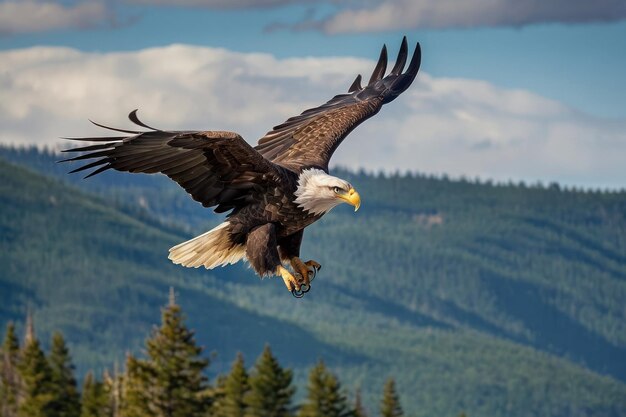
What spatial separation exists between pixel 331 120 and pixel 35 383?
171ft

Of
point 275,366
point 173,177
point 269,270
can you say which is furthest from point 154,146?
point 275,366

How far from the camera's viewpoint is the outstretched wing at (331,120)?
21.8m

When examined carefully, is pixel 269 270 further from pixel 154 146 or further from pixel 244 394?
pixel 244 394

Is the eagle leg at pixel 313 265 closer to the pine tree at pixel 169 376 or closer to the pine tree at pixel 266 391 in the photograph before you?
the pine tree at pixel 169 376

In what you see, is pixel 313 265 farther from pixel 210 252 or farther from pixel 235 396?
pixel 235 396

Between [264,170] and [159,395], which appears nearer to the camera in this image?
[264,170]

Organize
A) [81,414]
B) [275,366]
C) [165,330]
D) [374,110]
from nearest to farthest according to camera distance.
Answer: [374,110] → [165,330] → [275,366] → [81,414]

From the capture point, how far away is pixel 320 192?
18828mm

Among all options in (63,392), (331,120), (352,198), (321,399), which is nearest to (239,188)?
(352,198)

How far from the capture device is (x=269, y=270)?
62.7 ft

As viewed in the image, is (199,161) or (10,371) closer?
(199,161)

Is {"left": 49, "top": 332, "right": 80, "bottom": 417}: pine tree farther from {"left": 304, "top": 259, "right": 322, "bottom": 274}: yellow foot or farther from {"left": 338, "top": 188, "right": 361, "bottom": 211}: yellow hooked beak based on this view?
{"left": 338, "top": 188, "right": 361, "bottom": 211}: yellow hooked beak

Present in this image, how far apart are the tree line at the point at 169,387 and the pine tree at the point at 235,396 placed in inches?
1.3

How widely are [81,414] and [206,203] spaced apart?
182ft
